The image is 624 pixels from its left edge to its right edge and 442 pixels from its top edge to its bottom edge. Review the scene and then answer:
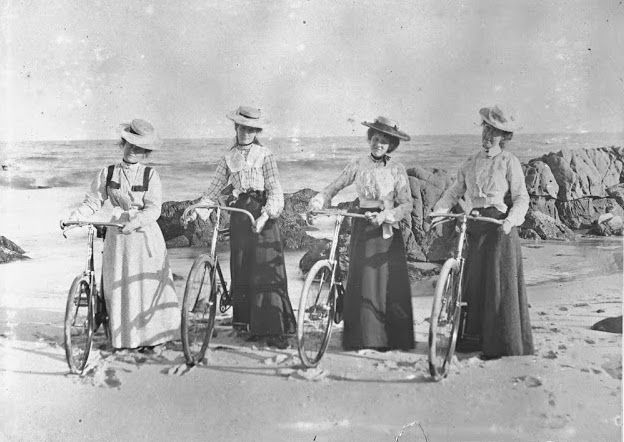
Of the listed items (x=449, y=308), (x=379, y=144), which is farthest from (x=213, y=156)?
(x=449, y=308)

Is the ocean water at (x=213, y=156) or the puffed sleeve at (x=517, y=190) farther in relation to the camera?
the ocean water at (x=213, y=156)

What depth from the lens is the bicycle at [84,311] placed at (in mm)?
4363

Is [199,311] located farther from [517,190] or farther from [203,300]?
[517,190]

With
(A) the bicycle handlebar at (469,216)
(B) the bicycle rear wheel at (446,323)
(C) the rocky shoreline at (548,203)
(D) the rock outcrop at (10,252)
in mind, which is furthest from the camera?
(D) the rock outcrop at (10,252)

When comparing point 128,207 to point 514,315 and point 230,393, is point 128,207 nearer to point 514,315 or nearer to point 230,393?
point 230,393

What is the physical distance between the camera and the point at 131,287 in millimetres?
4691

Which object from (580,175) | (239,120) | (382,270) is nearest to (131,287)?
(239,120)

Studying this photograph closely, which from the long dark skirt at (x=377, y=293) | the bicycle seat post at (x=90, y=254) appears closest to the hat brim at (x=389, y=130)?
the long dark skirt at (x=377, y=293)

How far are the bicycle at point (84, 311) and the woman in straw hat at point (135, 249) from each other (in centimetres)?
9

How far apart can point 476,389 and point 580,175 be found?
5.26 feet

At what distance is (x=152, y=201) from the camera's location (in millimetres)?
4629

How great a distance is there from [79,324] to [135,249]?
1.92 ft

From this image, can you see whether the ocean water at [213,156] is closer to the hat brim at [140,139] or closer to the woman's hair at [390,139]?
the woman's hair at [390,139]

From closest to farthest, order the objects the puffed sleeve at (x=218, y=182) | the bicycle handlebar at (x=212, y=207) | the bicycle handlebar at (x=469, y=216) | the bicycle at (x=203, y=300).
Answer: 1. the bicycle handlebar at (x=469, y=216)
2. the bicycle at (x=203, y=300)
3. the bicycle handlebar at (x=212, y=207)
4. the puffed sleeve at (x=218, y=182)
